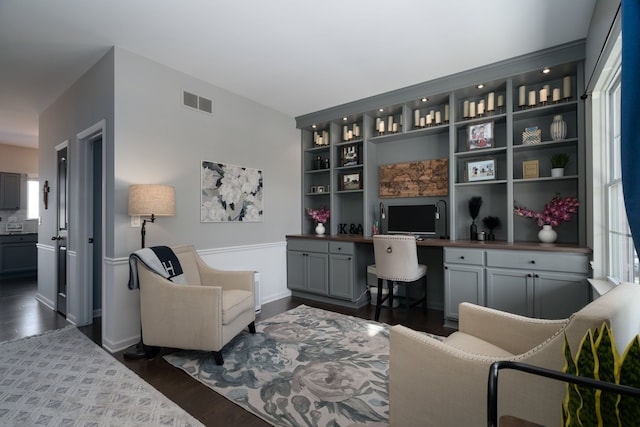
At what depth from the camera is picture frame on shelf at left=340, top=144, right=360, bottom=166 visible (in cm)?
443

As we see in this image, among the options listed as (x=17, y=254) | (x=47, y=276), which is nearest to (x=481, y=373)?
(x=47, y=276)

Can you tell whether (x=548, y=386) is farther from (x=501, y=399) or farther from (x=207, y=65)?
(x=207, y=65)

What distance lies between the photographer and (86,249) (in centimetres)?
336

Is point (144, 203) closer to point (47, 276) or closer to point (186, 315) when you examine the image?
point (186, 315)

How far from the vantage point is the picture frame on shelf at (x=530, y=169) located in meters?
3.16

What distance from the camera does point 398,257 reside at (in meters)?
3.28

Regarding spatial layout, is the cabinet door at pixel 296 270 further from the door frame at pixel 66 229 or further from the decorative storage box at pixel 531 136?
the decorative storage box at pixel 531 136

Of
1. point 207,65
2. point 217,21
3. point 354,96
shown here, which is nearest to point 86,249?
point 207,65

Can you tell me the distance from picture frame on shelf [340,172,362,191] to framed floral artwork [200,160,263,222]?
127 centimetres

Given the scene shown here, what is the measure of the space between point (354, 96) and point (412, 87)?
29.6 inches

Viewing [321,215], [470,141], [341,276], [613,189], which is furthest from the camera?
[321,215]

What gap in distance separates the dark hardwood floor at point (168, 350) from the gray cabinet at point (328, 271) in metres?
0.16

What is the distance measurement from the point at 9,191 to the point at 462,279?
27.8 ft

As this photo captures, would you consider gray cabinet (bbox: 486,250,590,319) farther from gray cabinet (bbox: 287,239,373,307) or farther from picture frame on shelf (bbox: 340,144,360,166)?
picture frame on shelf (bbox: 340,144,360,166)
